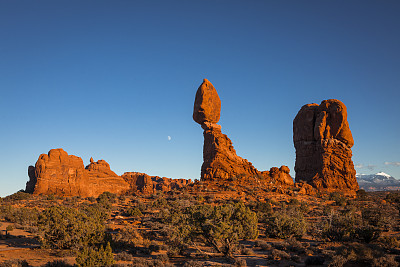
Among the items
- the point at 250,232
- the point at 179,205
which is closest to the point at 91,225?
the point at 250,232

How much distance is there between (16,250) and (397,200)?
163ft

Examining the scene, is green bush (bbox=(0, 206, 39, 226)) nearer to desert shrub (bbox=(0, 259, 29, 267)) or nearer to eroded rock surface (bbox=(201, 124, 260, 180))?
desert shrub (bbox=(0, 259, 29, 267))

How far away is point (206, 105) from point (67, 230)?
32.6 m

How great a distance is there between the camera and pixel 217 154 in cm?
4491

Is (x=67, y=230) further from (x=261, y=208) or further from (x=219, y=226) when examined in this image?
(x=261, y=208)

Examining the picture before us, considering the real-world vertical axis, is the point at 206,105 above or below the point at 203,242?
above

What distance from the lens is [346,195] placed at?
46156mm

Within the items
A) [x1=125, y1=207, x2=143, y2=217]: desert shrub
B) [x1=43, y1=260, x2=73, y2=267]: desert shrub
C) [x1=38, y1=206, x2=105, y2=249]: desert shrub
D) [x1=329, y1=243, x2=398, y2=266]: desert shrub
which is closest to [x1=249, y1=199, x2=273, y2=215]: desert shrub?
[x1=125, y1=207, x2=143, y2=217]: desert shrub

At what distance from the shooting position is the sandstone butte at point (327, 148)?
4928cm

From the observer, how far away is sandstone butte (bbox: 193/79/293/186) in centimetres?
4516

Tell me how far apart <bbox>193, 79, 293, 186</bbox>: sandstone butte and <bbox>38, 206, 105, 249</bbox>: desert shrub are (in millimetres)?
27266

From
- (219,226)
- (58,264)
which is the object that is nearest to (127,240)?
(58,264)

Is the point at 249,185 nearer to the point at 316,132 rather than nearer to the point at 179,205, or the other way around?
the point at 179,205

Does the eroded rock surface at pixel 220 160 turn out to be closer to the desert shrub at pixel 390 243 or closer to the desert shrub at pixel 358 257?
the desert shrub at pixel 390 243
